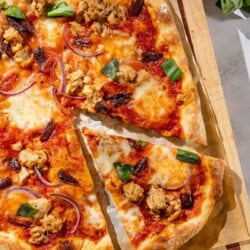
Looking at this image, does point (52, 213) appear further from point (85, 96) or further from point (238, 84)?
point (238, 84)

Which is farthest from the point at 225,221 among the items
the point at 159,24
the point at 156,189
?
the point at 159,24

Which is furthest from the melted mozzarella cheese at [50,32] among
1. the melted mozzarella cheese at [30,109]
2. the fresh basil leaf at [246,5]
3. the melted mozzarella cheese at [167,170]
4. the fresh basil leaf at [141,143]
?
the fresh basil leaf at [246,5]

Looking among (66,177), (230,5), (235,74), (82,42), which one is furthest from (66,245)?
(230,5)

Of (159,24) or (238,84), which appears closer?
(159,24)

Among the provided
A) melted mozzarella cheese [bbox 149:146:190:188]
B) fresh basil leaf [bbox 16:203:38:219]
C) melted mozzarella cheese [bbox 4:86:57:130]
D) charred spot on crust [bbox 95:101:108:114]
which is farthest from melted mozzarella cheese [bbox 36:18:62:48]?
fresh basil leaf [bbox 16:203:38:219]

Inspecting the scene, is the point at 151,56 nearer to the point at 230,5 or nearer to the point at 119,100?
the point at 119,100

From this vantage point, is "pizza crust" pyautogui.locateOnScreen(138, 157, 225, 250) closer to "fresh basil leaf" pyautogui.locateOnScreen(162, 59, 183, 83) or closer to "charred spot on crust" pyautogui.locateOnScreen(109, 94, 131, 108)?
"fresh basil leaf" pyautogui.locateOnScreen(162, 59, 183, 83)
